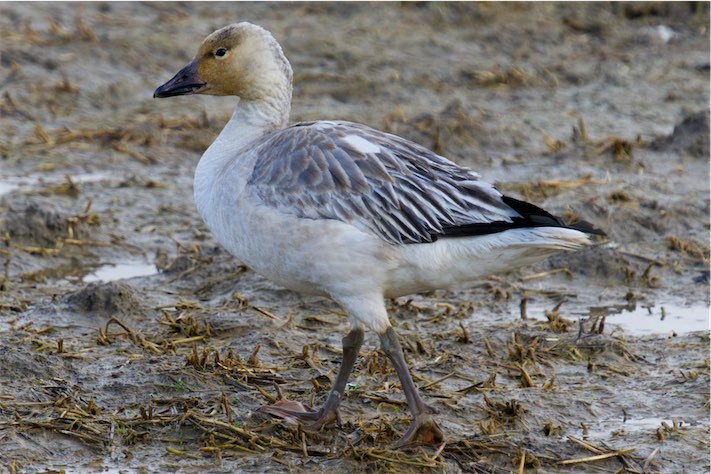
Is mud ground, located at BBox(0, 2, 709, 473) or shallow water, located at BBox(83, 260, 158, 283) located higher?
mud ground, located at BBox(0, 2, 709, 473)

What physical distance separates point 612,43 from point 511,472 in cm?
955

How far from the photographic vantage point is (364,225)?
5.65m

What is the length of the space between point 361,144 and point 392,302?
76.7 inches

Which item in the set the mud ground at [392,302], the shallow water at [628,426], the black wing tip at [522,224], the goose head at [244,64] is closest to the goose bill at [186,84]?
the goose head at [244,64]

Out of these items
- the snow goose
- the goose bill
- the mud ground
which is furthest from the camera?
the goose bill

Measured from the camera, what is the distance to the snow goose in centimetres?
557

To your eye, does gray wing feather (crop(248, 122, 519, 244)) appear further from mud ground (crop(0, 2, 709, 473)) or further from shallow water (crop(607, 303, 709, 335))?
shallow water (crop(607, 303, 709, 335))

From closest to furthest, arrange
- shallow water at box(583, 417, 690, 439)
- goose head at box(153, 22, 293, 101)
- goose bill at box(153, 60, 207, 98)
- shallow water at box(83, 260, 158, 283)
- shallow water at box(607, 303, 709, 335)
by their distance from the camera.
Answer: shallow water at box(583, 417, 690, 439), goose head at box(153, 22, 293, 101), goose bill at box(153, 60, 207, 98), shallow water at box(607, 303, 709, 335), shallow water at box(83, 260, 158, 283)

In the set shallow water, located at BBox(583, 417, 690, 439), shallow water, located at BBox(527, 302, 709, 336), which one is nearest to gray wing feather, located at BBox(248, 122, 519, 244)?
shallow water, located at BBox(583, 417, 690, 439)

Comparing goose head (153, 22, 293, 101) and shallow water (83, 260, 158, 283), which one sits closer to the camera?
goose head (153, 22, 293, 101)

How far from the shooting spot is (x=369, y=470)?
5.48 m

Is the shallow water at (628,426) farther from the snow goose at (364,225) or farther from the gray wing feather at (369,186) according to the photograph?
the gray wing feather at (369,186)

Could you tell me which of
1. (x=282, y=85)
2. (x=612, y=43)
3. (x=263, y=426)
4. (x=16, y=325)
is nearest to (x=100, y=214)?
(x=16, y=325)

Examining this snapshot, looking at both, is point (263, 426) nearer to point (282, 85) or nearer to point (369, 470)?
point (369, 470)
